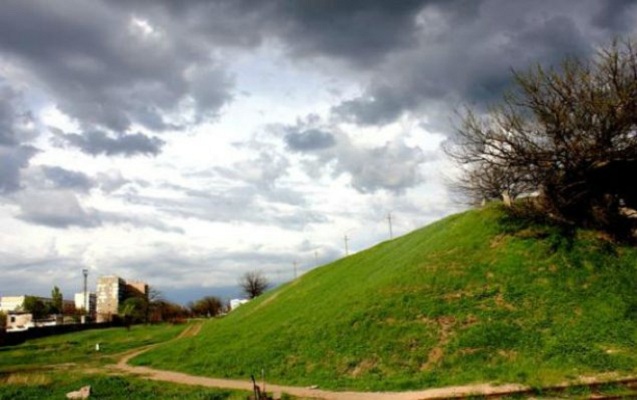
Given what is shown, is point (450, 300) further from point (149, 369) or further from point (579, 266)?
point (149, 369)

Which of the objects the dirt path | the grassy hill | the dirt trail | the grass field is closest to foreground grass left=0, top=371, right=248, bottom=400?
the grass field

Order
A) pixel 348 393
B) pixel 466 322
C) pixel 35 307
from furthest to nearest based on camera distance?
pixel 35 307 → pixel 466 322 → pixel 348 393

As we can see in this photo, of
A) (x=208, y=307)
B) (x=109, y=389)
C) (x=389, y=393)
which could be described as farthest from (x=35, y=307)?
(x=389, y=393)

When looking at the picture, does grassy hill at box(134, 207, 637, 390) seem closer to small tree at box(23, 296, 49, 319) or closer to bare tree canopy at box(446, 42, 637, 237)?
bare tree canopy at box(446, 42, 637, 237)

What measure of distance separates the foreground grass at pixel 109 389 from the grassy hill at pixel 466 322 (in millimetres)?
3893

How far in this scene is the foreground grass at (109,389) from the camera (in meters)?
22.6

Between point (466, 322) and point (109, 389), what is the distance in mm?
16115

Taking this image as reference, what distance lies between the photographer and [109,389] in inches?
965

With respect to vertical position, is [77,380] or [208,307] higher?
[208,307]

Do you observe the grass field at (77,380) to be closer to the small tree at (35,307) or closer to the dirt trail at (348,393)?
the dirt trail at (348,393)

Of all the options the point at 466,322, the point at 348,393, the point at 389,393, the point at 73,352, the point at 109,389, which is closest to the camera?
the point at 389,393

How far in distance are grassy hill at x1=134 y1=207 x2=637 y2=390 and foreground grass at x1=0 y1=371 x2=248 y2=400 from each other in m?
3.89

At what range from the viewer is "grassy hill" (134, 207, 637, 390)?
2286 cm

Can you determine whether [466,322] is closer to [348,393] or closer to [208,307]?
[348,393]
